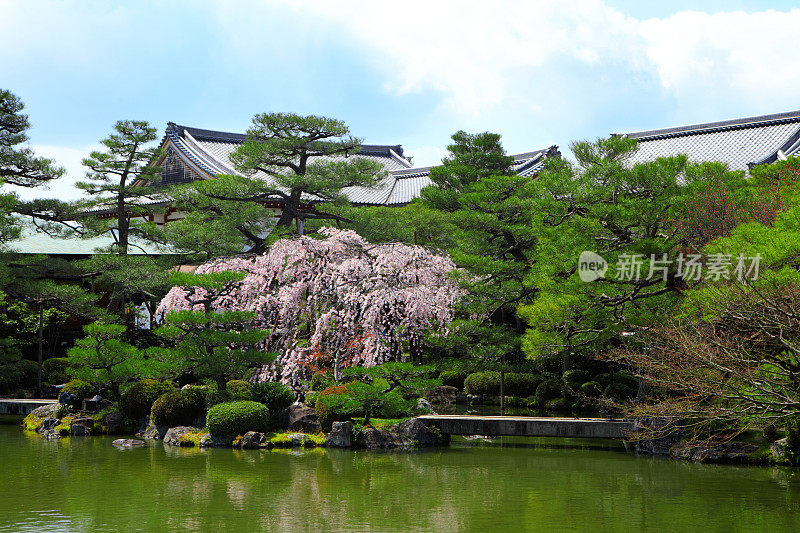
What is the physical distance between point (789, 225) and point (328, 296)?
10.5m

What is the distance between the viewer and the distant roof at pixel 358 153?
35.5 m

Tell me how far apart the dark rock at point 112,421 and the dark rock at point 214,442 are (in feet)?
10.1

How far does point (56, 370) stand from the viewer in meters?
24.7

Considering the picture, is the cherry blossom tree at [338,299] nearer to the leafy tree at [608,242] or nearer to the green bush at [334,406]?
the green bush at [334,406]

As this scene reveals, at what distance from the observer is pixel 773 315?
39.5ft

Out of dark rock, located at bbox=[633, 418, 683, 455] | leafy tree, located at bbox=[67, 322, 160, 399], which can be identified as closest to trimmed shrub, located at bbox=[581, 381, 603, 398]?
dark rock, located at bbox=[633, 418, 683, 455]

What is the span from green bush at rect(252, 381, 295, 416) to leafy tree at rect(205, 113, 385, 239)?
635cm

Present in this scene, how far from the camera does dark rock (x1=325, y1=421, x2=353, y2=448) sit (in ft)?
53.1

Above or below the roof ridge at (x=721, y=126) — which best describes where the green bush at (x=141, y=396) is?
below

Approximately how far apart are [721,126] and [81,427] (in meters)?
29.2

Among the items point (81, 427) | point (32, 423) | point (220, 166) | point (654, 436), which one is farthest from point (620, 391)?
point (220, 166)

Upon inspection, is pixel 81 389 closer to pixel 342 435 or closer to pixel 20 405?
pixel 20 405

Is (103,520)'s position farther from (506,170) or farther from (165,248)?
(506,170)

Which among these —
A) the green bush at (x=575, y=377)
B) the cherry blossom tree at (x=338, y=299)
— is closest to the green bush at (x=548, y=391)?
the green bush at (x=575, y=377)
